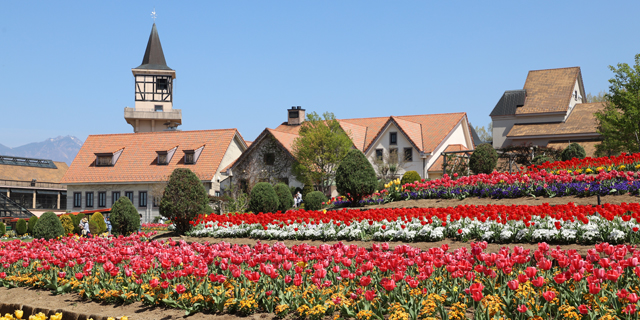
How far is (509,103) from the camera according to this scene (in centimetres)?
5144

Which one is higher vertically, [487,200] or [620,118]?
[620,118]

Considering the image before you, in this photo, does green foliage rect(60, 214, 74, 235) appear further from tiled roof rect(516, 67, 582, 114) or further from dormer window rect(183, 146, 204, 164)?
tiled roof rect(516, 67, 582, 114)

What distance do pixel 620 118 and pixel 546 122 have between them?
48.2 ft

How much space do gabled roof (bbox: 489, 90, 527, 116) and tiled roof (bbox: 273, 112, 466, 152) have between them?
15.2 feet

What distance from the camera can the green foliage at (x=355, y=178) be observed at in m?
21.3

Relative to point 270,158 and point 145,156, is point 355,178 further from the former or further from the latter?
point 145,156

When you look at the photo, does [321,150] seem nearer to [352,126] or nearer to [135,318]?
[352,126]

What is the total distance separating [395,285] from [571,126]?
153 feet

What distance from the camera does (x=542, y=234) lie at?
9.58 meters

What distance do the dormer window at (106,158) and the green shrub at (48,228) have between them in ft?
88.2

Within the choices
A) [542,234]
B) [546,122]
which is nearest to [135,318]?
[542,234]

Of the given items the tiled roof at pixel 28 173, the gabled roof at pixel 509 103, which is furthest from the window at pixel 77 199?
the gabled roof at pixel 509 103

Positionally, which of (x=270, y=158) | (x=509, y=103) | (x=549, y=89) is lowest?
(x=270, y=158)

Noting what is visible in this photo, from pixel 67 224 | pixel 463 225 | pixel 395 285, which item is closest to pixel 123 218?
pixel 67 224
